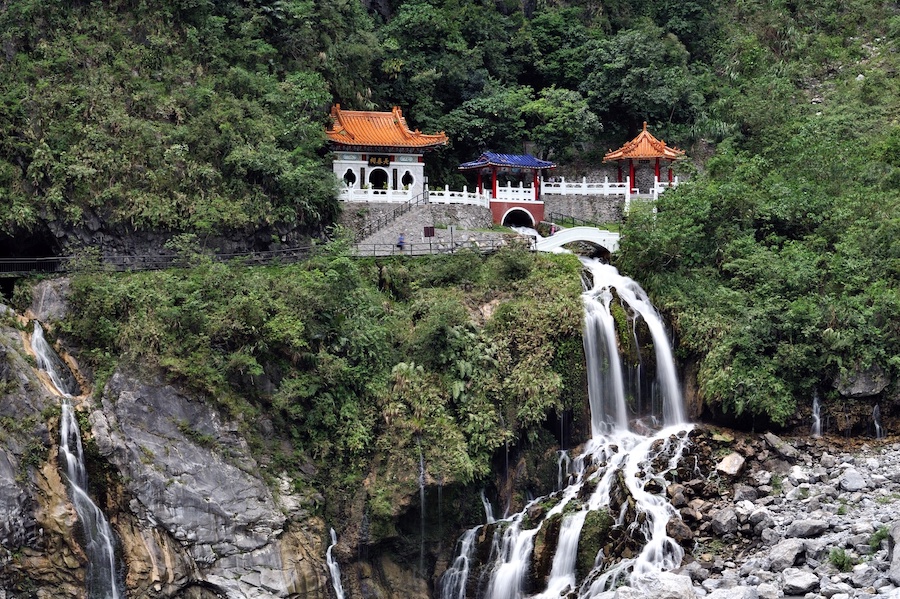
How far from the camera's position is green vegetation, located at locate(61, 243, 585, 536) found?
90.7ft

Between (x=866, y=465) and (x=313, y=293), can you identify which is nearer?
(x=866, y=465)

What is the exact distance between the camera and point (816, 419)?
29.3m

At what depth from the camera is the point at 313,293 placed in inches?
1160

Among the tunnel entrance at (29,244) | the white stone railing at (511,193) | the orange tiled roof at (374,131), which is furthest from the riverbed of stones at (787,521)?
the tunnel entrance at (29,244)

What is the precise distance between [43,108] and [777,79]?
100.0ft

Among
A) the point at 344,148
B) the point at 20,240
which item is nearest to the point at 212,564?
the point at 20,240

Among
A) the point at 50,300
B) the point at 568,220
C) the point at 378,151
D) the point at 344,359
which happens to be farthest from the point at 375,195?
the point at 50,300

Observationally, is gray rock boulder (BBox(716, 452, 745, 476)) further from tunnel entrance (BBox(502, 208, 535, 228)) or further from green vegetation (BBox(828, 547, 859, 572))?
tunnel entrance (BBox(502, 208, 535, 228))

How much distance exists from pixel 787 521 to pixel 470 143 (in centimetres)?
2520

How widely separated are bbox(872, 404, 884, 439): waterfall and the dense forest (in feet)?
2.46

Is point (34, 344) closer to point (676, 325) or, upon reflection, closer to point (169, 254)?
point (169, 254)

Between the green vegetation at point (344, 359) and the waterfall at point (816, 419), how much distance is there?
6.49 metres

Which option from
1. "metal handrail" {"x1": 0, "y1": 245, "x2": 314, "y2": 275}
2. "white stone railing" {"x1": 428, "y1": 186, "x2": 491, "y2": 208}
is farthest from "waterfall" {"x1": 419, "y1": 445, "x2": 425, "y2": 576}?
"white stone railing" {"x1": 428, "y1": 186, "x2": 491, "y2": 208}

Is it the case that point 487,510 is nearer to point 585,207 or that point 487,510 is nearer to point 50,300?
point 50,300
